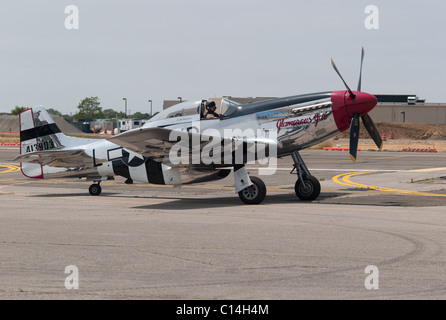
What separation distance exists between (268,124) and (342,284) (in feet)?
31.3

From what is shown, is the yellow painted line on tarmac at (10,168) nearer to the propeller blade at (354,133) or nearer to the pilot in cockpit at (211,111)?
the pilot in cockpit at (211,111)

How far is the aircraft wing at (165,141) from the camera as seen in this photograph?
14234 millimetres

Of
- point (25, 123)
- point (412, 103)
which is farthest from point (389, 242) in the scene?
point (412, 103)

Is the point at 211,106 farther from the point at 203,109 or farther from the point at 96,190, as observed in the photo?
the point at 96,190

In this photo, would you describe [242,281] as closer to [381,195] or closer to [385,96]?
[381,195]

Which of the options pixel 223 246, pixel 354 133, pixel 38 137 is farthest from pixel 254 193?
pixel 38 137

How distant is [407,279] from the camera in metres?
6.91

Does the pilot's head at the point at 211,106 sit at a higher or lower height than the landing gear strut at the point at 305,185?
higher

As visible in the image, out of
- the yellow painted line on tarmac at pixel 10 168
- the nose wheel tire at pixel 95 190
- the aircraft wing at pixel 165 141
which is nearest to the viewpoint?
the aircraft wing at pixel 165 141

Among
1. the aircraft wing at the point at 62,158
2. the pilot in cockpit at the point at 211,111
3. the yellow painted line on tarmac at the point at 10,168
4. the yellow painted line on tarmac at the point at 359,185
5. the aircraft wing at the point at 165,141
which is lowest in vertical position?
the yellow painted line on tarmac at the point at 359,185

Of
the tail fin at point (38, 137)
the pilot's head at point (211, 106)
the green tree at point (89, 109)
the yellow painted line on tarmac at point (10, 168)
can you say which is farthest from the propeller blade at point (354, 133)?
the green tree at point (89, 109)

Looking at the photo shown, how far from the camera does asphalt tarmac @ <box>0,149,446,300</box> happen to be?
6586 millimetres

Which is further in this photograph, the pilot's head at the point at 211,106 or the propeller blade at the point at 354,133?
the pilot's head at the point at 211,106

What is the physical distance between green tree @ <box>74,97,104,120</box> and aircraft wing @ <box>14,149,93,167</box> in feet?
461
